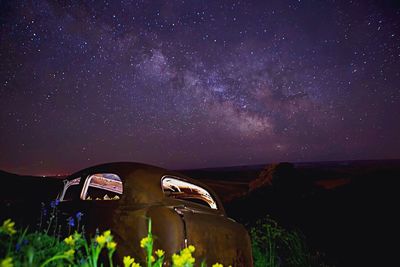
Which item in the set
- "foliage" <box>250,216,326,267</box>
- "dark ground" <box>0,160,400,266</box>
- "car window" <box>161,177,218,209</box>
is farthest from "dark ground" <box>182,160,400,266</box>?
"car window" <box>161,177,218,209</box>

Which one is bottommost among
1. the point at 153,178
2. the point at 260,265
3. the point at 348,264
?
the point at 348,264

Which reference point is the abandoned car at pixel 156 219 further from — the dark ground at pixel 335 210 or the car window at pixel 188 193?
the dark ground at pixel 335 210

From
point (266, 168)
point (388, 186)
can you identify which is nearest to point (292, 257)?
point (388, 186)

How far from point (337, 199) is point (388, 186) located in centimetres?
203

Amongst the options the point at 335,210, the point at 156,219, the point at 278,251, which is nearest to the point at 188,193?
the point at 156,219

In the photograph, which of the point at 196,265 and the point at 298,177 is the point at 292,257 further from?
the point at 298,177

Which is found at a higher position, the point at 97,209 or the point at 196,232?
the point at 97,209

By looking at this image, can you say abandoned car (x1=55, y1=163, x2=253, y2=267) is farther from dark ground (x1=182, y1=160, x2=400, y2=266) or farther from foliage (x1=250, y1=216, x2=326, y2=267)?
dark ground (x1=182, y1=160, x2=400, y2=266)

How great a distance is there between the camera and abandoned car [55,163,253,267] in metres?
2.82

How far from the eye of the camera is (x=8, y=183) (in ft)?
90.7

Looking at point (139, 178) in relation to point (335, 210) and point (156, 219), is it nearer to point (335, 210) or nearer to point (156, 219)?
point (156, 219)

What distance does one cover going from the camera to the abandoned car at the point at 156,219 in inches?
111

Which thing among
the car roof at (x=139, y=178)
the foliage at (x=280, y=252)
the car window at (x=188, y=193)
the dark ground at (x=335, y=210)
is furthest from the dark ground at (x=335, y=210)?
the car roof at (x=139, y=178)

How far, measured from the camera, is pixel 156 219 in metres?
2.84
